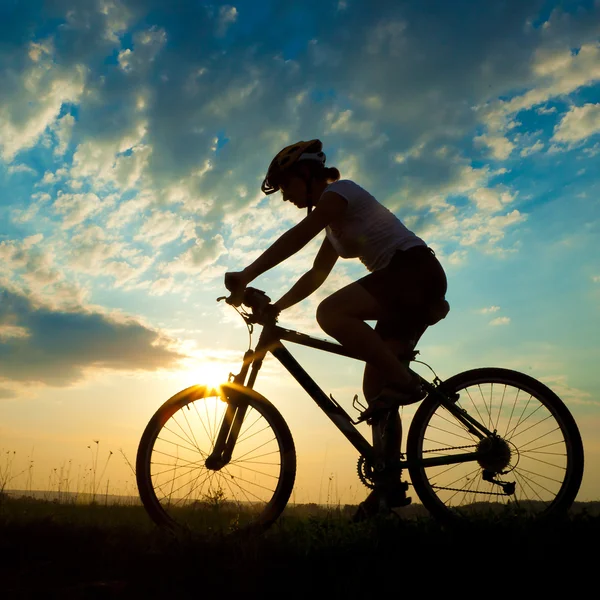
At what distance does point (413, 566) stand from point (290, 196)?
2937 mm

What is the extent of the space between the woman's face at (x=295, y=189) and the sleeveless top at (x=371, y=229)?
447mm

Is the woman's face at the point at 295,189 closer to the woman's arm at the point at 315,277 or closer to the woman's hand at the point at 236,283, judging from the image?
the woman's arm at the point at 315,277

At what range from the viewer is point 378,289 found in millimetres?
4383

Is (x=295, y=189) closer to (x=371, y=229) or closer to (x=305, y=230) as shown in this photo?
(x=305, y=230)

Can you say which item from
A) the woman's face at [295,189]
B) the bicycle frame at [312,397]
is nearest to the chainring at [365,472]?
the bicycle frame at [312,397]

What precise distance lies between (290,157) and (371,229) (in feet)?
3.02

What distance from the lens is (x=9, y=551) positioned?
3615 mm

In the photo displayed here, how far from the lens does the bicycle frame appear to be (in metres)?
4.45

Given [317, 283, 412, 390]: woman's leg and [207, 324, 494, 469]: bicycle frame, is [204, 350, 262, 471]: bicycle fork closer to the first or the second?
[207, 324, 494, 469]: bicycle frame

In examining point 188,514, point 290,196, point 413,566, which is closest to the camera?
point 413,566

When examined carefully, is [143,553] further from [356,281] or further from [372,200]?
[372,200]

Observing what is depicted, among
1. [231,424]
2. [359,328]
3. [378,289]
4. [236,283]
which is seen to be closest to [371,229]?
[378,289]

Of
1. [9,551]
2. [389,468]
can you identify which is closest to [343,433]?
[389,468]

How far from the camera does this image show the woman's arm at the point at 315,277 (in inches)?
202
